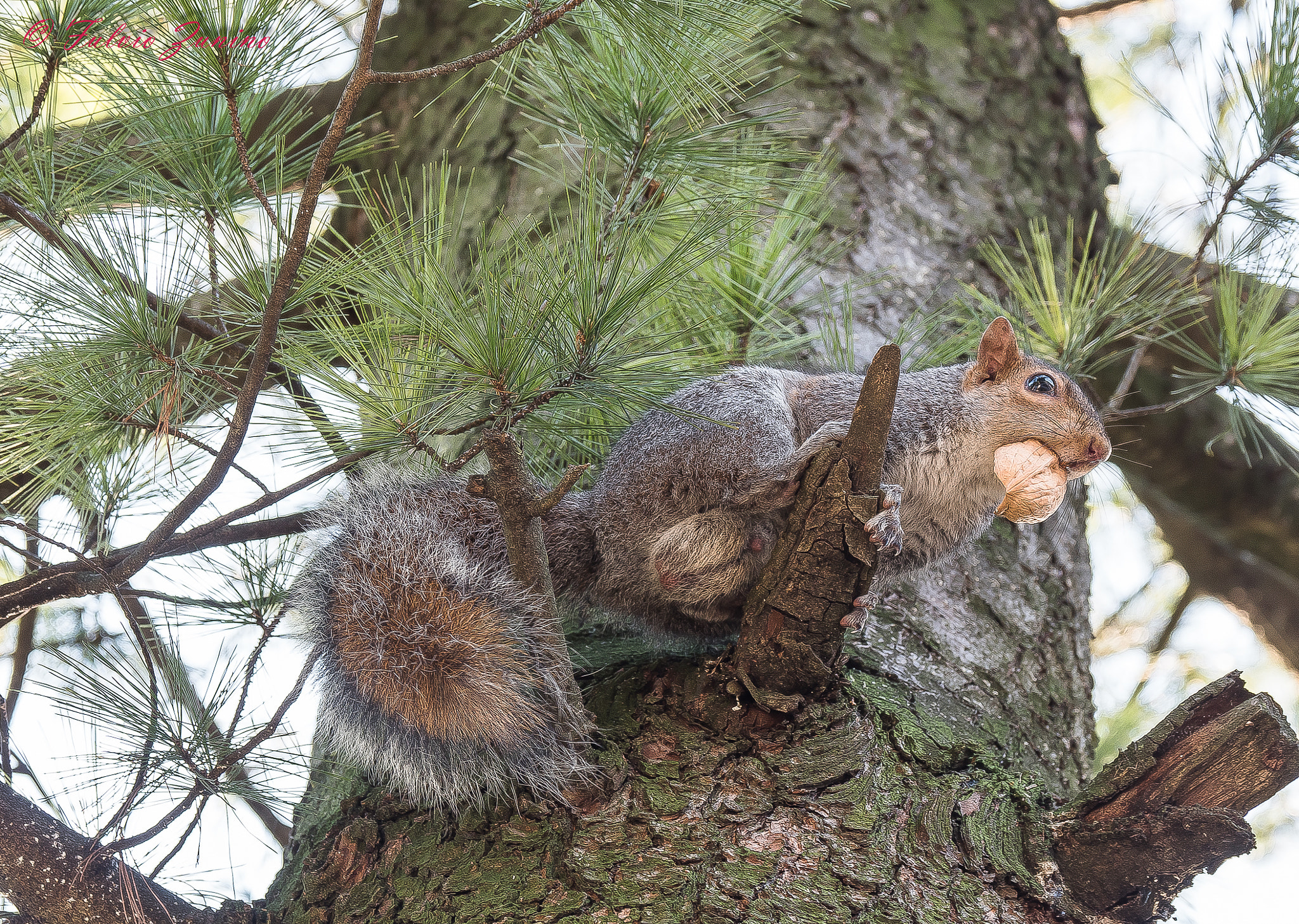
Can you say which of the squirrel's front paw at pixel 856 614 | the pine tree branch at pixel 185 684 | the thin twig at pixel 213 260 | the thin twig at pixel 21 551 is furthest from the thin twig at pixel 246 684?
the squirrel's front paw at pixel 856 614

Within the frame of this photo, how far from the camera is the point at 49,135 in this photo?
46.7 inches

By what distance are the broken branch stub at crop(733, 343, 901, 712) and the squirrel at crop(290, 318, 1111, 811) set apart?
0.04 meters

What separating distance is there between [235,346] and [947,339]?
1.21 m

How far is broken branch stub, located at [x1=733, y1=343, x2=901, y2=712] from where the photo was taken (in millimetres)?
1153

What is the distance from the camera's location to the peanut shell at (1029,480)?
146 centimetres

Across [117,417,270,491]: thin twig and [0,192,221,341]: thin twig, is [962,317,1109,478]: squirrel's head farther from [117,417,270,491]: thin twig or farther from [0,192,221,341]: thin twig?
[0,192,221,341]: thin twig

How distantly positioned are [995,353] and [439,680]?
0.97 m

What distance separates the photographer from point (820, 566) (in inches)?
46.4

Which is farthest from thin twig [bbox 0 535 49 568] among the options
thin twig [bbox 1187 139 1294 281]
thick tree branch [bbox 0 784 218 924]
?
thin twig [bbox 1187 139 1294 281]

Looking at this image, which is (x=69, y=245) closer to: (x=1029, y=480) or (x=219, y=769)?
(x=219, y=769)

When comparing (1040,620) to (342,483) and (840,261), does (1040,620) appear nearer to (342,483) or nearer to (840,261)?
(840,261)

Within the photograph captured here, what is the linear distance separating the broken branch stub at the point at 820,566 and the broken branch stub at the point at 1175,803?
0.34 metres

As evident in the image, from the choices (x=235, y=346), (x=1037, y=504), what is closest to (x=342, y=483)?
(x=235, y=346)

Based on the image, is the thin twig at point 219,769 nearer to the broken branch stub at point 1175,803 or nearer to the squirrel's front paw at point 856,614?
the squirrel's front paw at point 856,614
